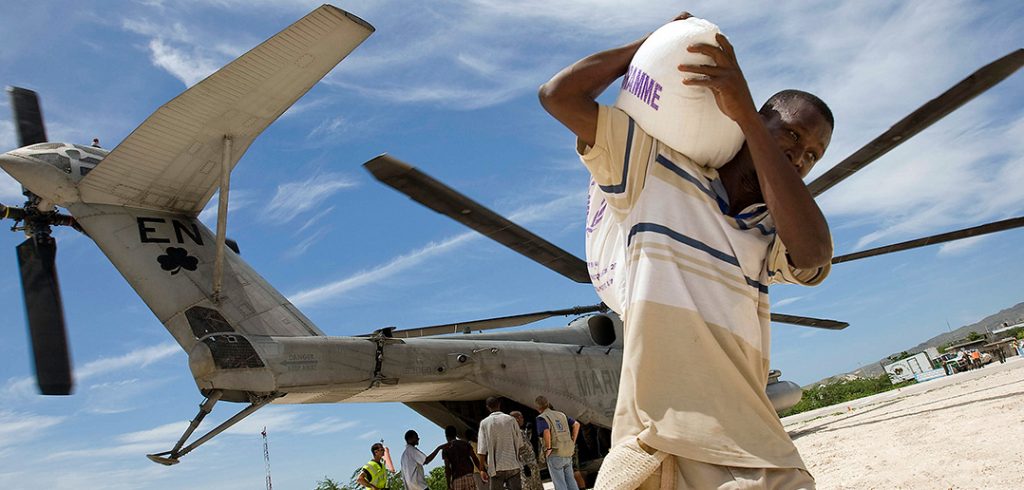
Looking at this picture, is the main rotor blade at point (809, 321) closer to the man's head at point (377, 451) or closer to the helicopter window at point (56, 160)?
the man's head at point (377, 451)

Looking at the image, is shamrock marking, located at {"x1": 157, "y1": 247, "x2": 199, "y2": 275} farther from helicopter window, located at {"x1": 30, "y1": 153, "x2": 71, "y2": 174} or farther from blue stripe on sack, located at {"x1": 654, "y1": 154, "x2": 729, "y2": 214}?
blue stripe on sack, located at {"x1": 654, "y1": 154, "x2": 729, "y2": 214}

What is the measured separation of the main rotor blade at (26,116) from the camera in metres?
9.11

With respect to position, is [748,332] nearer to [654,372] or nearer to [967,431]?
[654,372]

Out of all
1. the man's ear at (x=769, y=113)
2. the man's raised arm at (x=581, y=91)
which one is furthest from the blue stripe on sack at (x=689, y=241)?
the man's ear at (x=769, y=113)

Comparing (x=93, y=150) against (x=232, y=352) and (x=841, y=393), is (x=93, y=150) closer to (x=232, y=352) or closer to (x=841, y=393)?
(x=232, y=352)

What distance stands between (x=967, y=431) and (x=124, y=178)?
9.39 metres

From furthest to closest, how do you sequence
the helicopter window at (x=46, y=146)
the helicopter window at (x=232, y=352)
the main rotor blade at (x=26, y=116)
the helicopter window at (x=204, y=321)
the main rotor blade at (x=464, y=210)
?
1. the main rotor blade at (x=26, y=116)
2. the helicopter window at (x=46, y=146)
3. the helicopter window at (x=204, y=321)
4. the helicopter window at (x=232, y=352)
5. the main rotor blade at (x=464, y=210)

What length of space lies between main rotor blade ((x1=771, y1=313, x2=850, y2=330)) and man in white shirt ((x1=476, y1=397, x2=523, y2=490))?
6535 mm

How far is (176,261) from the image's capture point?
8828mm

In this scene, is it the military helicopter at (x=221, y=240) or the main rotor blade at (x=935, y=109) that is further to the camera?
the military helicopter at (x=221, y=240)

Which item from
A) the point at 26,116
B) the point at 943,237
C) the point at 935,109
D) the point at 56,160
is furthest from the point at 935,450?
the point at 26,116

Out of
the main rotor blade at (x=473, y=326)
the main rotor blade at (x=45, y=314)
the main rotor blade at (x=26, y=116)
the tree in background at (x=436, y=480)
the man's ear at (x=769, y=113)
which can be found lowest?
the tree in background at (x=436, y=480)

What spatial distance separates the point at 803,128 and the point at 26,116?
1058 centimetres

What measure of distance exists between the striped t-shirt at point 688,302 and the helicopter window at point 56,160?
8920 millimetres
